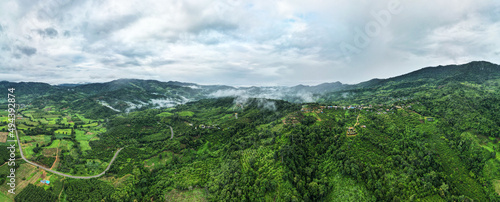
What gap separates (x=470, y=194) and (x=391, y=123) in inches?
1958

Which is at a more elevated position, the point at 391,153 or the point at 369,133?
the point at 369,133

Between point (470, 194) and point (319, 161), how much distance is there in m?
57.5

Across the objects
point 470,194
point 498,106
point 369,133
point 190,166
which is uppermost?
point 498,106

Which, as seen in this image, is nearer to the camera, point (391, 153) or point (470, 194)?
point (470, 194)

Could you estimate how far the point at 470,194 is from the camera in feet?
251

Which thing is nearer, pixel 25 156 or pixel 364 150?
pixel 364 150

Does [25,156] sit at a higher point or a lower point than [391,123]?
lower

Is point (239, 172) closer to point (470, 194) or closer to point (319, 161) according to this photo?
point (319, 161)

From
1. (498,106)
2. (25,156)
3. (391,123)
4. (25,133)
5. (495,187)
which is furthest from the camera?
(25,133)

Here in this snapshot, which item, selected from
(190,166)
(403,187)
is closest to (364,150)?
(403,187)

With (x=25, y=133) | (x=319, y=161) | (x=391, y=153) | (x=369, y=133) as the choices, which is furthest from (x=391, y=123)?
(x=25, y=133)

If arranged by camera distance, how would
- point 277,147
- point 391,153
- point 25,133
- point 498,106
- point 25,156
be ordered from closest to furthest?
1. point 391,153
2. point 277,147
3. point 25,156
4. point 498,106
5. point 25,133

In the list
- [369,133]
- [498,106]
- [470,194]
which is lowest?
[470,194]

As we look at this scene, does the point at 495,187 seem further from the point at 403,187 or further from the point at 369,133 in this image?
the point at 369,133
